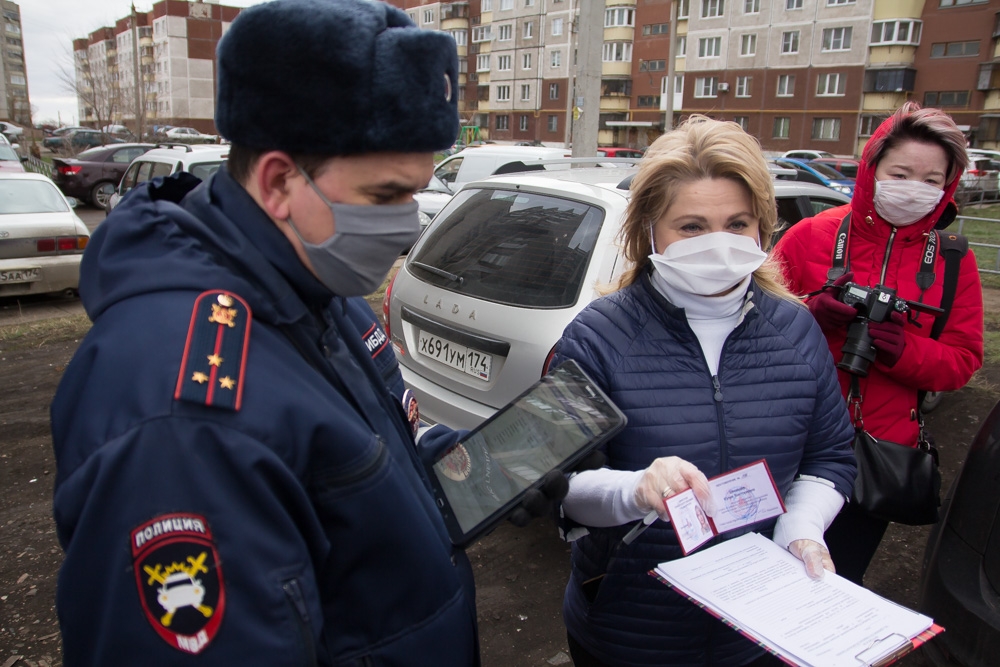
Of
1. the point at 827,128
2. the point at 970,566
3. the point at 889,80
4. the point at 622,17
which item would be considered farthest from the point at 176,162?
the point at 622,17

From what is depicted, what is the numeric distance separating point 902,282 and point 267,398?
240 cm

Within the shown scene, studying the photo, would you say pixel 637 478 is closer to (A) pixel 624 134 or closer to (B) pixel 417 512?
(B) pixel 417 512

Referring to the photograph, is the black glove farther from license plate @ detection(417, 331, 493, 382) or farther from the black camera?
license plate @ detection(417, 331, 493, 382)

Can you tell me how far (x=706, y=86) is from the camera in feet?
175

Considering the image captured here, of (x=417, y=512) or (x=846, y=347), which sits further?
(x=846, y=347)

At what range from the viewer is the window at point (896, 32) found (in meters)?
44.8

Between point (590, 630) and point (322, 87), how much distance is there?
1479mm

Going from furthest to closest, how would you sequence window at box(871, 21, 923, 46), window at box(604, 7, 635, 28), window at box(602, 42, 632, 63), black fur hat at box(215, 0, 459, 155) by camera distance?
1. window at box(602, 42, 632, 63)
2. window at box(604, 7, 635, 28)
3. window at box(871, 21, 923, 46)
4. black fur hat at box(215, 0, 459, 155)

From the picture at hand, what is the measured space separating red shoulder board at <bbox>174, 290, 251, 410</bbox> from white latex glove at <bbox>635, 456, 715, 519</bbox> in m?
0.90

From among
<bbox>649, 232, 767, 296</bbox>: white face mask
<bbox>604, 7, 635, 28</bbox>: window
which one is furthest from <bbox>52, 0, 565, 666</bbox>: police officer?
<bbox>604, 7, 635, 28</bbox>: window

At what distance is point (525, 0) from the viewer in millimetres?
65250

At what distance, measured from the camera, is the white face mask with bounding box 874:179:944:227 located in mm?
2510

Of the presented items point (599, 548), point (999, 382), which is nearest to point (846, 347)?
point (599, 548)

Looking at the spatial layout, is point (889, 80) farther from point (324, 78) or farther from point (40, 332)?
point (324, 78)
